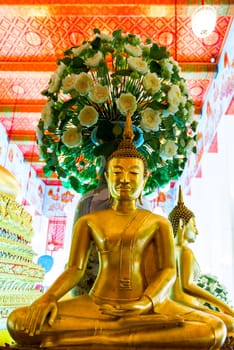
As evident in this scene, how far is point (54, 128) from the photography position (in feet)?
5.21

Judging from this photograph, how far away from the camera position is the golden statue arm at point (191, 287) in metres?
1.17

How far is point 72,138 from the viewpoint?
1.46 meters

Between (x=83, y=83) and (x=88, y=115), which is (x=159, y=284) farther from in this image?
(x=83, y=83)

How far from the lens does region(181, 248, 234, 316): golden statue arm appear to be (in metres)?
1.17

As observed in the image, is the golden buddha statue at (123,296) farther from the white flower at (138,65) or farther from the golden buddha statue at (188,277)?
the white flower at (138,65)

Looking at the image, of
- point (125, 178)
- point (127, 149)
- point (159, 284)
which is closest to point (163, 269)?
point (159, 284)

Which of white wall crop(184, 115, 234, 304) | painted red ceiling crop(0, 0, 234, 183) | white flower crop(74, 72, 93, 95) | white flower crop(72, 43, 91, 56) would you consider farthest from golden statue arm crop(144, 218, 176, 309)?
white wall crop(184, 115, 234, 304)

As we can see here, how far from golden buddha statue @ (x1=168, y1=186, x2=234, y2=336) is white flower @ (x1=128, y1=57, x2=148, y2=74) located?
562 millimetres

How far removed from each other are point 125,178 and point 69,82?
0.56m

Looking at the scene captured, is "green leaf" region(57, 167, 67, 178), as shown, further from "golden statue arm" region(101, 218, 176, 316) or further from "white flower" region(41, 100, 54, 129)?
"golden statue arm" region(101, 218, 176, 316)

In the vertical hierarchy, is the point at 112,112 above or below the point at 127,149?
above

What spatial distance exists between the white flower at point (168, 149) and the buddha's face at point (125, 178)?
290 millimetres

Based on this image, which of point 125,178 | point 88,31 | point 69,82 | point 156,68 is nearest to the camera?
point 125,178

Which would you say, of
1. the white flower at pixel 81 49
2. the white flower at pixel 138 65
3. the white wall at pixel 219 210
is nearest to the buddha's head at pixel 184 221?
the white flower at pixel 138 65
